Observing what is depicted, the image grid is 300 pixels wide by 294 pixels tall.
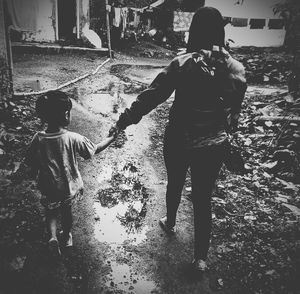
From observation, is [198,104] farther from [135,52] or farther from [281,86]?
[135,52]

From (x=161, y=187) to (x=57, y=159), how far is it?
2249mm

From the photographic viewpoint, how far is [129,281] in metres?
2.86

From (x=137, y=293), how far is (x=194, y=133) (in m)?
1.61

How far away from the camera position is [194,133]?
2615mm

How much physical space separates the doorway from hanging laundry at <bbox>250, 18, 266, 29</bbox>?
1342 cm

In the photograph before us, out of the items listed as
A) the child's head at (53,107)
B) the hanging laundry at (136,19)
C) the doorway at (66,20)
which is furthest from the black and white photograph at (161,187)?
the hanging laundry at (136,19)

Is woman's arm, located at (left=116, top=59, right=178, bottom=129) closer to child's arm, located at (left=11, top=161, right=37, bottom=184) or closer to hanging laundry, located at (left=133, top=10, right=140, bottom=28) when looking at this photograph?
child's arm, located at (left=11, top=161, right=37, bottom=184)

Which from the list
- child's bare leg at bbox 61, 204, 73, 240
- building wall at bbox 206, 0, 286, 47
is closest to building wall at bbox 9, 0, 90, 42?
building wall at bbox 206, 0, 286, 47

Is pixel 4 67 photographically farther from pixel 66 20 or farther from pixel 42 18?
pixel 66 20

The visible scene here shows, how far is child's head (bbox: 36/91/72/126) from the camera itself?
8.29 ft

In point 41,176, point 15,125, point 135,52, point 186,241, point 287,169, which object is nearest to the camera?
point 41,176

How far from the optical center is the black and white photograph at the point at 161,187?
2.58 m

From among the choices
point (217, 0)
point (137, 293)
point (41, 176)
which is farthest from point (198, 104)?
point (217, 0)

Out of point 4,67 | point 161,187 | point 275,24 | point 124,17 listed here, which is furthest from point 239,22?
point 161,187
